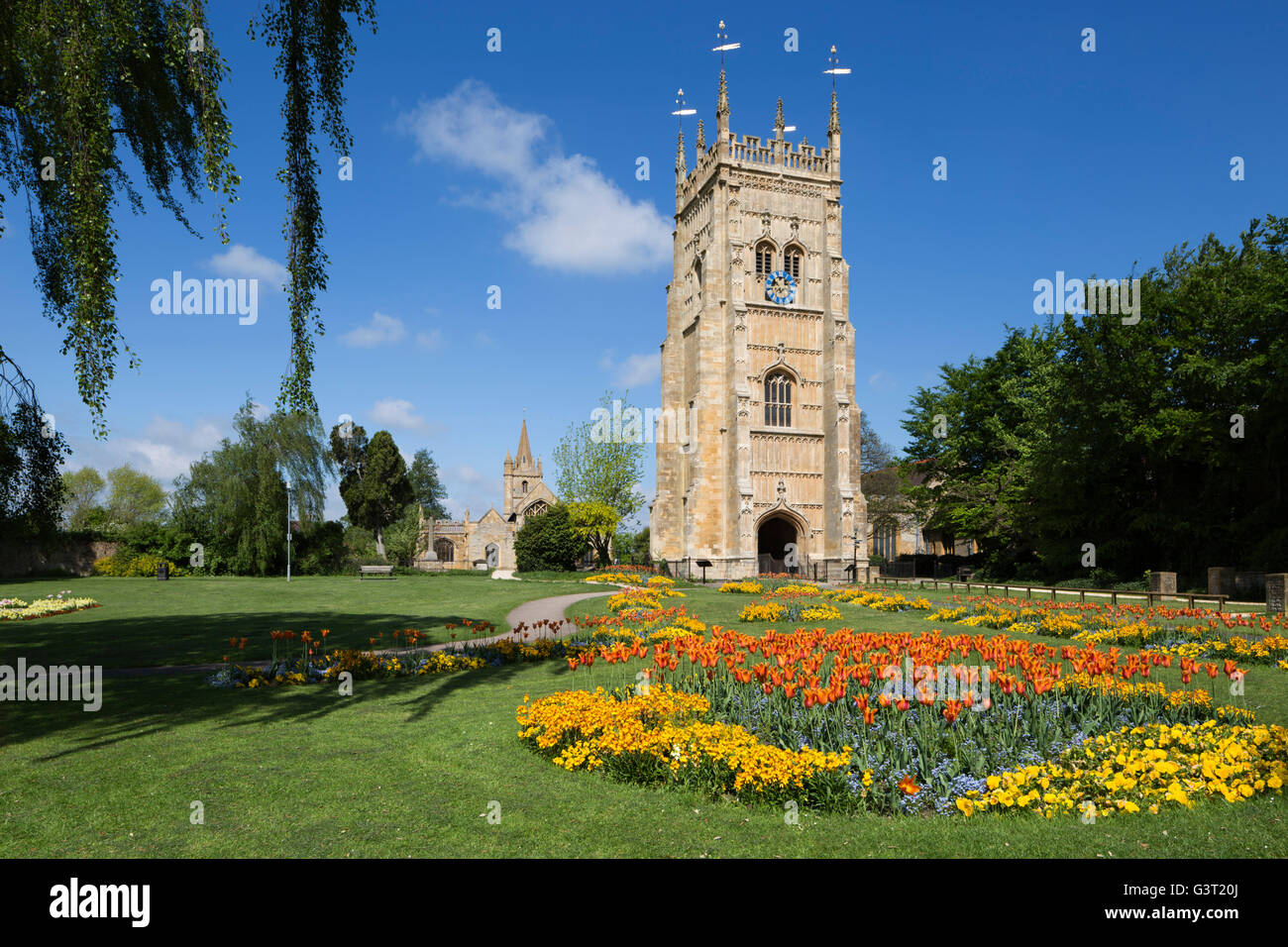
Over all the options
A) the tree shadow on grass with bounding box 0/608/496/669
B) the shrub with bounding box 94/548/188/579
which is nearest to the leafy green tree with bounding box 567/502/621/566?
the shrub with bounding box 94/548/188/579

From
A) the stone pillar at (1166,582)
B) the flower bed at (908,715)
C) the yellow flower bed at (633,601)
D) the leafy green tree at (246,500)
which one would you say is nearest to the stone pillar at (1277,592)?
the stone pillar at (1166,582)

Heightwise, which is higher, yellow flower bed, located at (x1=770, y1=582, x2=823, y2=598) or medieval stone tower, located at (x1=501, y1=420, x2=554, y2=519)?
medieval stone tower, located at (x1=501, y1=420, x2=554, y2=519)

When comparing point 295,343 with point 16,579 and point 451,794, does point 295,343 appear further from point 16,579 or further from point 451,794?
point 16,579

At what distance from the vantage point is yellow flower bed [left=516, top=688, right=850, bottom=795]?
5672mm

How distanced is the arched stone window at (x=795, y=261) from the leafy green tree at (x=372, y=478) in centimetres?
3784

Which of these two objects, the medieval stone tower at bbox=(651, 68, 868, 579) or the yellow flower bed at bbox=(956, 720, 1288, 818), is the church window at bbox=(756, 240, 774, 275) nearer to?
the medieval stone tower at bbox=(651, 68, 868, 579)

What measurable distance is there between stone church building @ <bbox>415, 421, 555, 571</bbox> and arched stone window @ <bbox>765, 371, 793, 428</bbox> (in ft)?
90.3

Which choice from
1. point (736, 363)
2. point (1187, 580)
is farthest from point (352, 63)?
point (736, 363)

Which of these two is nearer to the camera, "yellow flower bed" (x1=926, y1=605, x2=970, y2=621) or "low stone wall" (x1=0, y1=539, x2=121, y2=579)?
"yellow flower bed" (x1=926, y1=605, x2=970, y2=621)

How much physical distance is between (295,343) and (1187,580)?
32127 millimetres

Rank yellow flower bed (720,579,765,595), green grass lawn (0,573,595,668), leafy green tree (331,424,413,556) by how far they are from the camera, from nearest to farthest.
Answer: green grass lawn (0,573,595,668)
yellow flower bed (720,579,765,595)
leafy green tree (331,424,413,556)

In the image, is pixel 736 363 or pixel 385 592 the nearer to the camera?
pixel 385 592

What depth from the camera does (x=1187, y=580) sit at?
91.7ft

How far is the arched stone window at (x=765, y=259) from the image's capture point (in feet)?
146
